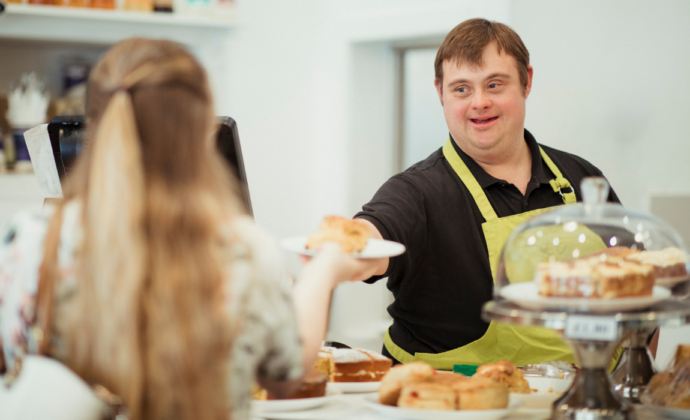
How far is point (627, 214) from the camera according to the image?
1249 mm

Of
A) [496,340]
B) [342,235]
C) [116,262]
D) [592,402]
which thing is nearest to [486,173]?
[496,340]

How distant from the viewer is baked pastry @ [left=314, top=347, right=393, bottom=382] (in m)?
1.38

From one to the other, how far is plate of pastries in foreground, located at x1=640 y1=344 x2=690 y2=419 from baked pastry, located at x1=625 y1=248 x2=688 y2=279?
0.53 ft

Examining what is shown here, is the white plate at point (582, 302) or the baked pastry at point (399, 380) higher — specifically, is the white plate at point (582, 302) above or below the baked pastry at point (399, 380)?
above

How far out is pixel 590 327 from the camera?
1.03 meters

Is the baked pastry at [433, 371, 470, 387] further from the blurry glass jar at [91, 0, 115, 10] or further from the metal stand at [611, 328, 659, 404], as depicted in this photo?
the blurry glass jar at [91, 0, 115, 10]

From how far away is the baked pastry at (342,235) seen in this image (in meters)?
1.24

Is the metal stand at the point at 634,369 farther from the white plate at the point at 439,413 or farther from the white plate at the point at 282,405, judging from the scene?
the white plate at the point at 282,405

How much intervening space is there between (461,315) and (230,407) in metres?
1.02

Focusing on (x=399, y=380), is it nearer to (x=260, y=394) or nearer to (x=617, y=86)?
(x=260, y=394)

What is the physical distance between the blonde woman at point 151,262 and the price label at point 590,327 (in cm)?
40

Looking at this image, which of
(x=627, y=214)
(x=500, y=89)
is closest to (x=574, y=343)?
(x=627, y=214)

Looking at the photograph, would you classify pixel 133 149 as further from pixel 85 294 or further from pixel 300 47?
pixel 300 47

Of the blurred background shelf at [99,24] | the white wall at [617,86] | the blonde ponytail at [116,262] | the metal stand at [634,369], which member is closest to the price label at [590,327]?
the metal stand at [634,369]
